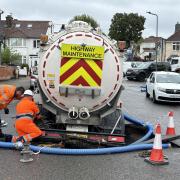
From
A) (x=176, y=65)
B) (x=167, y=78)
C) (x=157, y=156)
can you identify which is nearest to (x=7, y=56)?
(x=176, y=65)

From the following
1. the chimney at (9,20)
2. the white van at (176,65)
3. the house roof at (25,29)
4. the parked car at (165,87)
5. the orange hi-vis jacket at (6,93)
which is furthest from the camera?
the house roof at (25,29)

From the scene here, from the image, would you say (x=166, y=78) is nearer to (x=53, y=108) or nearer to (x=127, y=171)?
(x=53, y=108)

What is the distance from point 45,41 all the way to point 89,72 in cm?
106

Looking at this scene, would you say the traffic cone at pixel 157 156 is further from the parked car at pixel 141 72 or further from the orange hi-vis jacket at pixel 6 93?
the parked car at pixel 141 72

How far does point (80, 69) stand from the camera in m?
8.34

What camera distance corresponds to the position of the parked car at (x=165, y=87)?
779 inches

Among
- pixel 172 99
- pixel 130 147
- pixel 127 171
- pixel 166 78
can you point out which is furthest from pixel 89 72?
pixel 166 78

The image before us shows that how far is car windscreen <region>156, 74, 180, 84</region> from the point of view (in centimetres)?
2103

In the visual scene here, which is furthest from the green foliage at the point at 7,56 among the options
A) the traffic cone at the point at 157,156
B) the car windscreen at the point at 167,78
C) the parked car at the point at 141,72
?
the traffic cone at the point at 157,156

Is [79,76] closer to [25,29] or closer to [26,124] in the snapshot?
[26,124]

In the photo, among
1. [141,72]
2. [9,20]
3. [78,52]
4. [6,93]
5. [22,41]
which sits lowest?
[6,93]

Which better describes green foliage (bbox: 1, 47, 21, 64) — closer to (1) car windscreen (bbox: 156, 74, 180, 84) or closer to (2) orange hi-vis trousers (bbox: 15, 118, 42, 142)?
(1) car windscreen (bbox: 156, 74, 180, 84)

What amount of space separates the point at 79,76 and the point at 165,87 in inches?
475

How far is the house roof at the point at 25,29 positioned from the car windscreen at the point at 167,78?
196 ft
